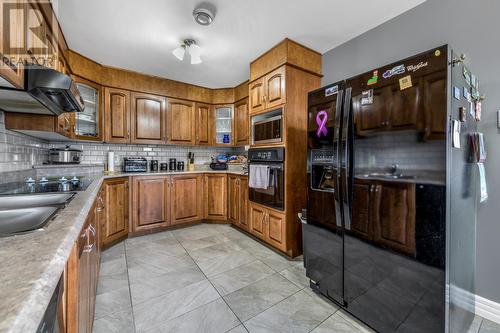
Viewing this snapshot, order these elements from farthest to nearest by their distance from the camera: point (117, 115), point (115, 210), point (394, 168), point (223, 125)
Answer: point (223, 125)
point (117, 115)
point (115, 210)
point (394, 168)

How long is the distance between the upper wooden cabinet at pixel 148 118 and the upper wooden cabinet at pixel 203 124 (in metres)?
0.55

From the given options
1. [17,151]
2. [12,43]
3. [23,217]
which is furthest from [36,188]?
[12,43]

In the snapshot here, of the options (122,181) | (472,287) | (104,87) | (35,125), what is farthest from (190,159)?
(472,287)

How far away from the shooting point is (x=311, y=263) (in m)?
1.83

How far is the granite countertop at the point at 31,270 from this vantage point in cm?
36

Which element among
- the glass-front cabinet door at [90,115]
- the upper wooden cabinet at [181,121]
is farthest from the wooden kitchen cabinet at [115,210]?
the upper wooden cabinet at [181,121]

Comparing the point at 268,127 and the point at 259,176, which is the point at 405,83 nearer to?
the point at 268,127

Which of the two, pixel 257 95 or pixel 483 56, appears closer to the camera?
pixel 483 56

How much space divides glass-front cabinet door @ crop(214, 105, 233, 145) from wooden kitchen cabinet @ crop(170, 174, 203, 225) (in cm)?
83

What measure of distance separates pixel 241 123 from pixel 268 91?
3.86ft

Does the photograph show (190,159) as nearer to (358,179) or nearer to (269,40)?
(269,40)

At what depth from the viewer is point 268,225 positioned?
265cm

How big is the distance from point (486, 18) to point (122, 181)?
3840 millimetres

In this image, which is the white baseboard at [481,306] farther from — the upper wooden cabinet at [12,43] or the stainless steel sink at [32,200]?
the upper wooden cabinet at [12,43]
